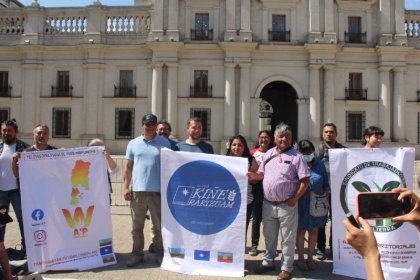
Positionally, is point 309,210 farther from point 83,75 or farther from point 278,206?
point 83,75

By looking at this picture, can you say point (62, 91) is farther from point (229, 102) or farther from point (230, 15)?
point (230, 15)

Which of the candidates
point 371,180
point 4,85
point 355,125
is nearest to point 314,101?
point 355,125

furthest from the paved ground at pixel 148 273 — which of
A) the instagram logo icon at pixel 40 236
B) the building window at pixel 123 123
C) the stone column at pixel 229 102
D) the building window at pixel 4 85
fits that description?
the building window at pixel 4 85

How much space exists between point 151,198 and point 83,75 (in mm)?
22905

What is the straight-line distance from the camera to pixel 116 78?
2739 centimetres

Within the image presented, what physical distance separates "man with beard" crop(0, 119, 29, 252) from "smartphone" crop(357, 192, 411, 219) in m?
5.59

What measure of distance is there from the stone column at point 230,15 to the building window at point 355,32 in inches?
292

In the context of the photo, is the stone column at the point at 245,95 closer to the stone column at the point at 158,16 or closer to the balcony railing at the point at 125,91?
the stone column at the point at 158,16

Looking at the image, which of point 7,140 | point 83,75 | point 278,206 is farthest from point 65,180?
point 83,75

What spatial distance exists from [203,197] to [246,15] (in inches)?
872

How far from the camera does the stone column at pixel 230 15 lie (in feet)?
85.8

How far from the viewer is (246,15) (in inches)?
1031

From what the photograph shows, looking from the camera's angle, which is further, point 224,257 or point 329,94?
point 329,94

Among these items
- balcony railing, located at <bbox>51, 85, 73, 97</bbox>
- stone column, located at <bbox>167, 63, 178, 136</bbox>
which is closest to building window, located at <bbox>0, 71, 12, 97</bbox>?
balcony railing, located at <bbox>51, 85, 73, 97</bbox>
